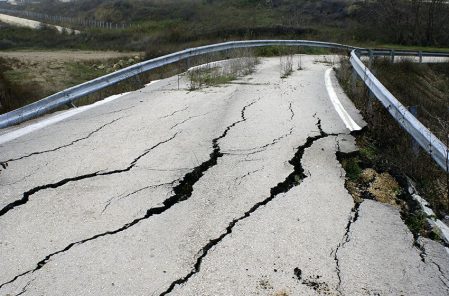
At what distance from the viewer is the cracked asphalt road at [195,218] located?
3.18 m

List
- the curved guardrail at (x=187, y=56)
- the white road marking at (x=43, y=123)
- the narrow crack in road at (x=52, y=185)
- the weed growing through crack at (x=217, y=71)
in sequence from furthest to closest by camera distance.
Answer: the weed growing through crack at (x=217, y=71), the white road marking at (x=43, y=123), the curved guardrail at (x=187, y=56), the narrow crack in road at (x=52, y=185)

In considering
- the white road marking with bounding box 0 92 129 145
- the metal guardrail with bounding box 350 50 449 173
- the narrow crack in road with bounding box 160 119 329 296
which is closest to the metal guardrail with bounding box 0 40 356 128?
the white road marking with bounding box 0 92 129 145

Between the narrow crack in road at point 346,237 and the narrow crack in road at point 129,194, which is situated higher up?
the narrow crack in road at point 129,194

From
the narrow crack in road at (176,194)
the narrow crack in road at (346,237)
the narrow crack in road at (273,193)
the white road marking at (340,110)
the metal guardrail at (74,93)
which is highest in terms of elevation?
the metal guardrail at (74,93)

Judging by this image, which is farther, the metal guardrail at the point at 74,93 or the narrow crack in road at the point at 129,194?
the metal guardrail at the point at 74,93

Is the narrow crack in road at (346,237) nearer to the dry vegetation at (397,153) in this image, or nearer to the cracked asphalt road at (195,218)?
the cracked asphalt road at (195,218)

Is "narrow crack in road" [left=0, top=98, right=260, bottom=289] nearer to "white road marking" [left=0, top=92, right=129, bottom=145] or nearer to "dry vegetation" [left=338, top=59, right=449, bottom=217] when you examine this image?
"dry vegetation" [left=338, top=59, right=449, bottom=217]

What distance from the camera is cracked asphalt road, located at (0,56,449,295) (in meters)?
3.18

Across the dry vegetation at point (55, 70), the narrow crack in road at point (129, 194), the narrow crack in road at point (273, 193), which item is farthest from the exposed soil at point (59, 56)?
the narrow crack in road at point (129, 194)

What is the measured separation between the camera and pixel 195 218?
4.02 metres

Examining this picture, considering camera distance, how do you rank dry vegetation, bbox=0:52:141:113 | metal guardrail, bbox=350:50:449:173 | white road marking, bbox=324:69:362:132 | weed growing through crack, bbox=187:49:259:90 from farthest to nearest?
dry vegetation, bbox=0:52:141:113, weed growing through crack, bbox=187:49:259:90, white road marking, bbox=324:69:362:132, metal guardrail, bbox=350:50:449:173

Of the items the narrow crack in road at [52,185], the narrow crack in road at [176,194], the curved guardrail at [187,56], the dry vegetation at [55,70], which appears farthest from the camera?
the dry vegetation at [55,70]

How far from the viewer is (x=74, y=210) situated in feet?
13.5

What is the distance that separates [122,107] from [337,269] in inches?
226
